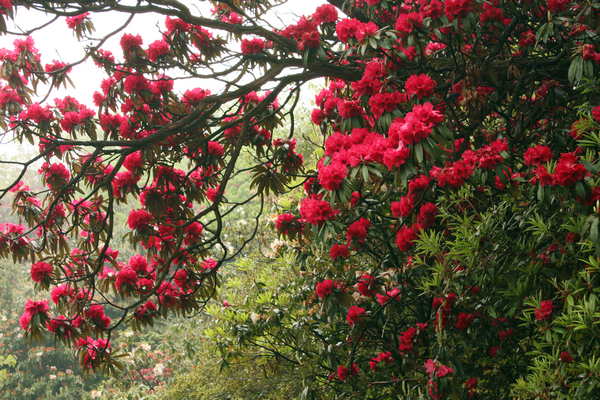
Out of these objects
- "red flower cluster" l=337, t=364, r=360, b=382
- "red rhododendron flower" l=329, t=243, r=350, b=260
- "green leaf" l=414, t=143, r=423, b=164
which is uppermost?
Result: "red rhododendron flower" l=329, t=243, r=350, b=260

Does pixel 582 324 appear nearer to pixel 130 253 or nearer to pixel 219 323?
pixel 219 323

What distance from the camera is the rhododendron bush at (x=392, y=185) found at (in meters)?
1.43

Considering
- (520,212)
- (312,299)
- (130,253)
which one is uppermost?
(130,253)

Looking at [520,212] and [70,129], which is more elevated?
[70,129]

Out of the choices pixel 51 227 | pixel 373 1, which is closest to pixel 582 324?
pixel 373 1

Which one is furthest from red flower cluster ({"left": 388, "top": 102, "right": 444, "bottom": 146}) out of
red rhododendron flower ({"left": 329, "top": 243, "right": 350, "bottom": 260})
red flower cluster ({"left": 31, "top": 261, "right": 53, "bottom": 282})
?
red flower cluster ({"left": 31, "top": 261, "right": 53, "bottom": 282})

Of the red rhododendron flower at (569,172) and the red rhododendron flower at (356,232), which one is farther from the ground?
the red rhododendron flower at (356,232)

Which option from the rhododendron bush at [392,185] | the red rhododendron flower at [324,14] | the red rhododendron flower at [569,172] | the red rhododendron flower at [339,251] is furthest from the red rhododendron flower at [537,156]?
the red rhododendron flower at [324,14]

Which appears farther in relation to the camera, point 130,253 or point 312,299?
point 130,253

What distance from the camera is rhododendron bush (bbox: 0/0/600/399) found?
56.4 inches

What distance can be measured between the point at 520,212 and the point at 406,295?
0.89 meters

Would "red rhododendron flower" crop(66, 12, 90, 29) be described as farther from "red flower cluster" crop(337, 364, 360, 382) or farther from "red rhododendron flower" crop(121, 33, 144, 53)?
"red flower cluster" crop(337, 364, 360, 382)

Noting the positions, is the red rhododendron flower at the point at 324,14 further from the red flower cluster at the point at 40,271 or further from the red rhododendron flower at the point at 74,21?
the red flower cluster at the point at 40,271

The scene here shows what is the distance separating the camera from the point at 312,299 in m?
2.85
